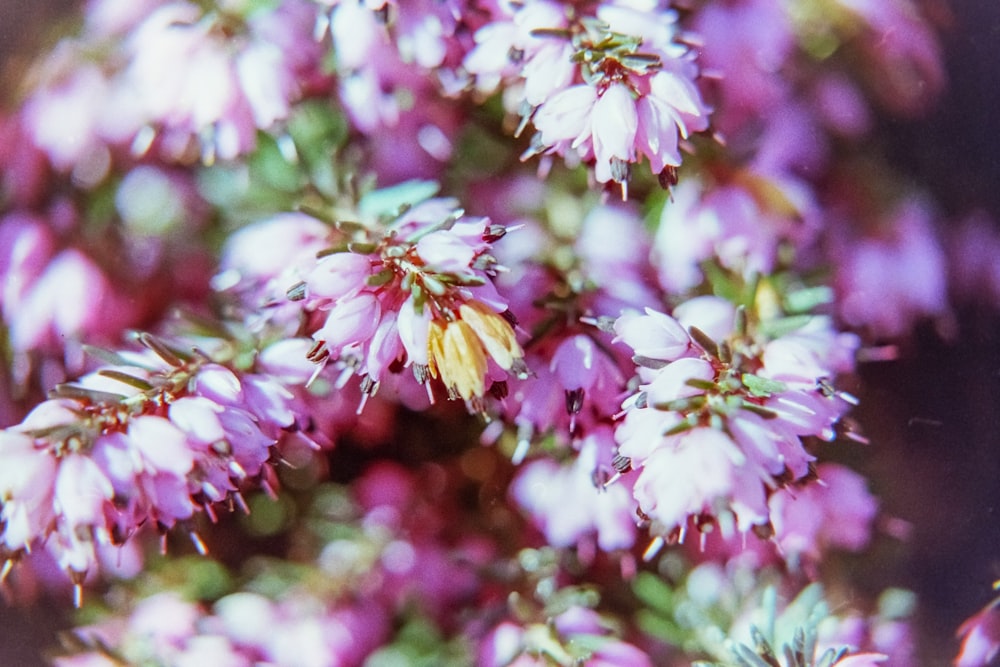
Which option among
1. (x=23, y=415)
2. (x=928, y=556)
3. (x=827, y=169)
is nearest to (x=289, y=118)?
(x=23, y=415)

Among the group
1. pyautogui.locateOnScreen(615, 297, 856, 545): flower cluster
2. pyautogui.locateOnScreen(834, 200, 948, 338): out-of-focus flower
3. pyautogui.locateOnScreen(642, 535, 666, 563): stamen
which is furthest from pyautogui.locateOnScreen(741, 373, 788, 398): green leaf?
pyautogui.locateOnScreen(834, 200, 948, 338): out-of-focus flower

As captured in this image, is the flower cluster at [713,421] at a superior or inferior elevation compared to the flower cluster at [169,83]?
inferior

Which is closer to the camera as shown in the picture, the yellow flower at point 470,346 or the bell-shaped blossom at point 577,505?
the yellow flower at point 470,346

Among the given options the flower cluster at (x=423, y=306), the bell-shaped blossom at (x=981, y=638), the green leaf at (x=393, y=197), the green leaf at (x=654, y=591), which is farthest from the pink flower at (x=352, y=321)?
the bell-shaped blossom at (x=981, y=638)

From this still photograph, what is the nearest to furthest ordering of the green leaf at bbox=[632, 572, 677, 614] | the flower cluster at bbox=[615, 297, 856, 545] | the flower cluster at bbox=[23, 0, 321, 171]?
the flower cluster at bbox=[615, 297, 856, 545]
the flower cluster at bbox=[23, 0, 321, 171]
the green leaf at bbox=[632, 572, 677, 614]

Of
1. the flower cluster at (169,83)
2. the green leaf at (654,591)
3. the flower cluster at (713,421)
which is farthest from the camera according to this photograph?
the green leaf at (654,591)

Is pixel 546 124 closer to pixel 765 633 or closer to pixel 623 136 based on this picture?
pixel 623 136

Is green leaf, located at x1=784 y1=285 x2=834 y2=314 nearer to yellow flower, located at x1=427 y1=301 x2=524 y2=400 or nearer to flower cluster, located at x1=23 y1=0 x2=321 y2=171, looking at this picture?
yellow flower, located at x1=427 y1=301 x2=524 y2=400

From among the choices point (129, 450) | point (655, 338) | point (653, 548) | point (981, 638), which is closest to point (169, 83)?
point (129, 450)

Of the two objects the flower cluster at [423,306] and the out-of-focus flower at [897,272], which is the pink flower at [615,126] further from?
the out-of-focus flower at [897,272]
